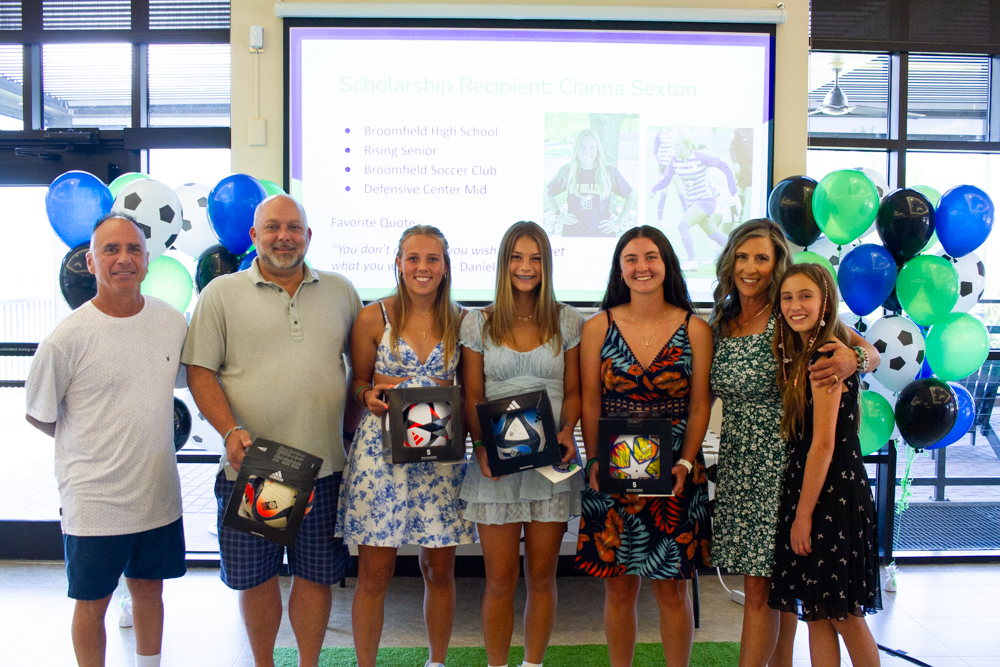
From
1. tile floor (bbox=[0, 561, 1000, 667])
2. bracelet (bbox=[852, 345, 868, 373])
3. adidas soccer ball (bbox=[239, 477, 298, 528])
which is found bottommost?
tile floor (bbox=[0, 561, 1000, 667])

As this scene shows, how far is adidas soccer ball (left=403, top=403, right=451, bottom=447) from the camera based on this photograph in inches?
76.4

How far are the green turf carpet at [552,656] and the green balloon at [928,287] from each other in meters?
1.68

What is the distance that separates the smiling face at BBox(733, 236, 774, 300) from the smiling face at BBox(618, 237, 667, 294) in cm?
24

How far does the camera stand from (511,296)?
211 cm

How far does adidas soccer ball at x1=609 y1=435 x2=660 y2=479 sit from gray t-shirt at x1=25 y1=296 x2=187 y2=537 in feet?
4.69

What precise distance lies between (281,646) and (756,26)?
376cm

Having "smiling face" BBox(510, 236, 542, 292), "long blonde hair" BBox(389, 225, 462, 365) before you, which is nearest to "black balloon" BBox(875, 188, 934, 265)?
"smiling face" BBox(510, 236, 542, 292)

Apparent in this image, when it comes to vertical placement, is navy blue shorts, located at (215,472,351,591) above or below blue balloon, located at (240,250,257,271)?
below

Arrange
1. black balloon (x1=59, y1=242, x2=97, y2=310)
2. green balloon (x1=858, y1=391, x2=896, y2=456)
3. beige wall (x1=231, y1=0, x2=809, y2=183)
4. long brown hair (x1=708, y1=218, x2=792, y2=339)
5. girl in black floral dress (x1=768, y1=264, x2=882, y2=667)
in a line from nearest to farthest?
girl in black floral dress (x1=768, y1=264, x2=882, y2=667) < long brown hair (x1=708, y1=218, x2=792, y2=339) < black balloon (x1=59, y1=242, x2=97, y2=310) < green balloon (x1=858, y1=391, x2=896, y2=456) < beige wall (x1=231, y1=0, x2=809, y2=183)

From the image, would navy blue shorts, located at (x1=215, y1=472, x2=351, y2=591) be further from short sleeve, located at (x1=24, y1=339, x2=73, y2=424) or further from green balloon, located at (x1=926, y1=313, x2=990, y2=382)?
green balloon, located at (x1=926, y1=313, x2=990, y2=382)

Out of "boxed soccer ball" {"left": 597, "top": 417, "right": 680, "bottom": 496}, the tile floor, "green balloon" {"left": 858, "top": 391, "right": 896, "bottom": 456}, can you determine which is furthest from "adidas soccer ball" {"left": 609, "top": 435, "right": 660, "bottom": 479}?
"green balloon" {"left": 858, "top": 391, "right": 896, "bottom": 456}

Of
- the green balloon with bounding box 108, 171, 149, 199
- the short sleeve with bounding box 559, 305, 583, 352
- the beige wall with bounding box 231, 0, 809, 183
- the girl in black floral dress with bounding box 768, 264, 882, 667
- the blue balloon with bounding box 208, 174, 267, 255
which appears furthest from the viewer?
the beige wall with bounding box 231, 0, 809, 183

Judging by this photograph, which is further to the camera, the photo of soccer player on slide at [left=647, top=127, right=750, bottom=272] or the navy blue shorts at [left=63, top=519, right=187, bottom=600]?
the photo of soccer player on slide at [left=647, top=127, right=750, bottom=272]

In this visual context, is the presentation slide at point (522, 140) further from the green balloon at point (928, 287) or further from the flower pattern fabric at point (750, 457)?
the flower pattern fabric at point (750, 457)
